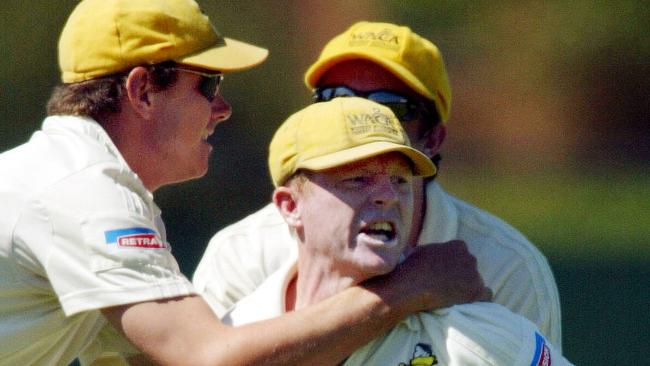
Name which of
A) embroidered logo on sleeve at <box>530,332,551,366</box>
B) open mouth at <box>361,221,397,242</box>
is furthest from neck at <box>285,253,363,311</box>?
embroidered logo on sleeve at <box>530,332,551,366</box>

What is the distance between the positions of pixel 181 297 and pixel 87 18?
0.78 meters

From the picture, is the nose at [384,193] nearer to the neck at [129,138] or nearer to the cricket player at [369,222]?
the cricket player at [369,222]

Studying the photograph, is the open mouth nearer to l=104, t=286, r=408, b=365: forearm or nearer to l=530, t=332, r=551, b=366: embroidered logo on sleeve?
l=104, t=286, r=408, b=365: forearm

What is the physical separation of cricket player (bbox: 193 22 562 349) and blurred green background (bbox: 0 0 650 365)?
11.5 feet

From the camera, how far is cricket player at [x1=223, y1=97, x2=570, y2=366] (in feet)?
8.85

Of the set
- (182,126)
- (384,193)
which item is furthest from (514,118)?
(384,193)

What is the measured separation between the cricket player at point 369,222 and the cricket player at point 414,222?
59 cm

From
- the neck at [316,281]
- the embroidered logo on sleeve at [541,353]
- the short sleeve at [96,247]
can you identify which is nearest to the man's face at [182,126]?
the short sleeve at [96,247]

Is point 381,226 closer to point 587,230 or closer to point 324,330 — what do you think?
point 324,330

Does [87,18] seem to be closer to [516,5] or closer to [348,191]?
[348,191]

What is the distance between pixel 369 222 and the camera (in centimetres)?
277

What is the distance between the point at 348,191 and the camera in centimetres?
280

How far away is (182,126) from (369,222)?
2.16ft

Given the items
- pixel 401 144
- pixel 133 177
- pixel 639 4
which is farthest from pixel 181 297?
pixel 639 4
